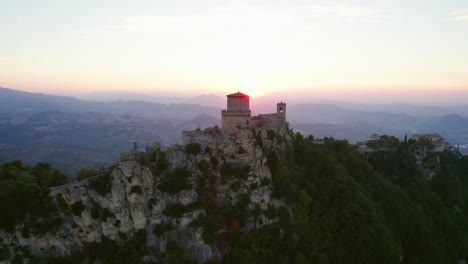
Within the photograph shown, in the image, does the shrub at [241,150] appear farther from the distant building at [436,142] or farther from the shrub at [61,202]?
the distant building at [436,142]

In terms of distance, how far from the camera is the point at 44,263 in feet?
131

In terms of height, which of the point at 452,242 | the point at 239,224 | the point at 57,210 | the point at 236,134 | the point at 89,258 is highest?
the point at 236,134

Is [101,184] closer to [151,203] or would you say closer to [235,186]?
[151,203]

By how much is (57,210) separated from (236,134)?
2540 centimetres

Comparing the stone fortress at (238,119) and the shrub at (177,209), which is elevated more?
the stone fortress at (238,119)

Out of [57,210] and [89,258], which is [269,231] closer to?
[89,258]

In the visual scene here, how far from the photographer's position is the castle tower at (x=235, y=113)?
2002 inches

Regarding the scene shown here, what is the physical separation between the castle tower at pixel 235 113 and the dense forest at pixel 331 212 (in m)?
6.47

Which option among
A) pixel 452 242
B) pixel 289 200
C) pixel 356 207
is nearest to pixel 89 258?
pixel 289 200

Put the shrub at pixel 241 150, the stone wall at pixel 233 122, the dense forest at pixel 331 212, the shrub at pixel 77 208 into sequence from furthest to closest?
the stone wall at pixel 233 122 < the shrub at pixel 241 150 < the shrub at pixel 77 208 < the dense forest at pixel 331 212

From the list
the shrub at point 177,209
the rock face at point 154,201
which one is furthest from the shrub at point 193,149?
the shrub at point 177,209

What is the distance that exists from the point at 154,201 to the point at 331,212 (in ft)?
90.0

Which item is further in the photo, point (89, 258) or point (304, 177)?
point (304, 177)

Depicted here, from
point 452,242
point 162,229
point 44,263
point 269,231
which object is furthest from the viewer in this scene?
point 452,242
